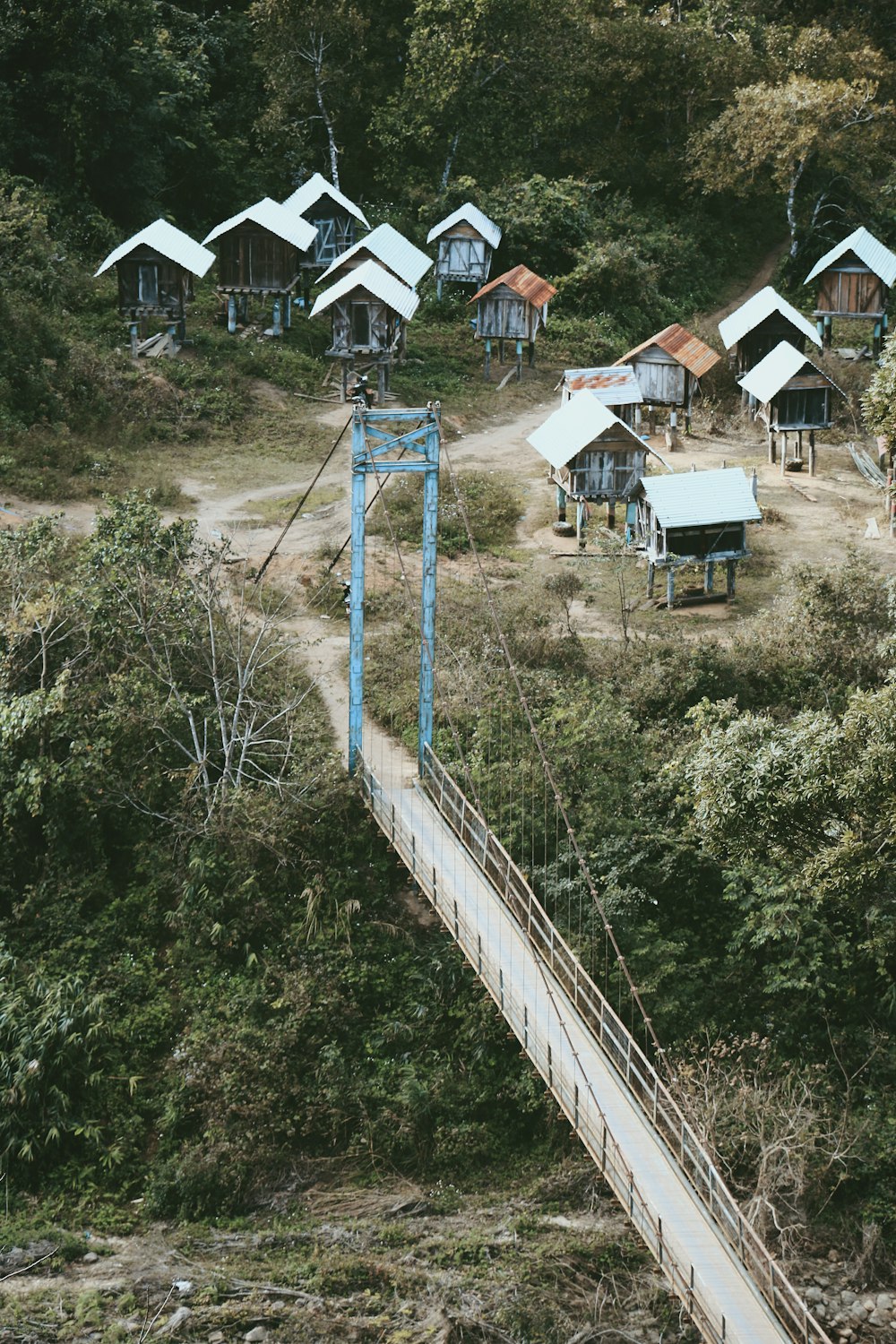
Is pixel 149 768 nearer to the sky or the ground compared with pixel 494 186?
nearer to the ground

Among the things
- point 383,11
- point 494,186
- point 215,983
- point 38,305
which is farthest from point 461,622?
point 383,11

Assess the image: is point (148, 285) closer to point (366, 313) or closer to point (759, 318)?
point (366, 313)

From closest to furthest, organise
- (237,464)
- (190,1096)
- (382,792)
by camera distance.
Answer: (190,1096)
(382,792)
(237,464)

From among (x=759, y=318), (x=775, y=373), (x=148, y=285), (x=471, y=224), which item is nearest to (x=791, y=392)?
(x=775, y=373)

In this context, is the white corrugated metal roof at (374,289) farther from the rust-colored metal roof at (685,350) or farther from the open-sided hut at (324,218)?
the open-sided hut at (324,218)

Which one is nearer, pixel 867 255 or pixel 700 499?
pixel 700 499

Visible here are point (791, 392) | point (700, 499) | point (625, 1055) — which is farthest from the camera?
point (791, 392)

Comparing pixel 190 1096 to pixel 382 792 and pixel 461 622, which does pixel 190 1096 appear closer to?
pixel 382 792

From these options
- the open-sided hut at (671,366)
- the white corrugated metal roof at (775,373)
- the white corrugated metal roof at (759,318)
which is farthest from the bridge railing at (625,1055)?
the white corrugated metal roof at (759,318)

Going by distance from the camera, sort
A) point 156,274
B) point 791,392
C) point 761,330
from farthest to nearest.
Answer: point 761,330
point 156,274
point 791,392
